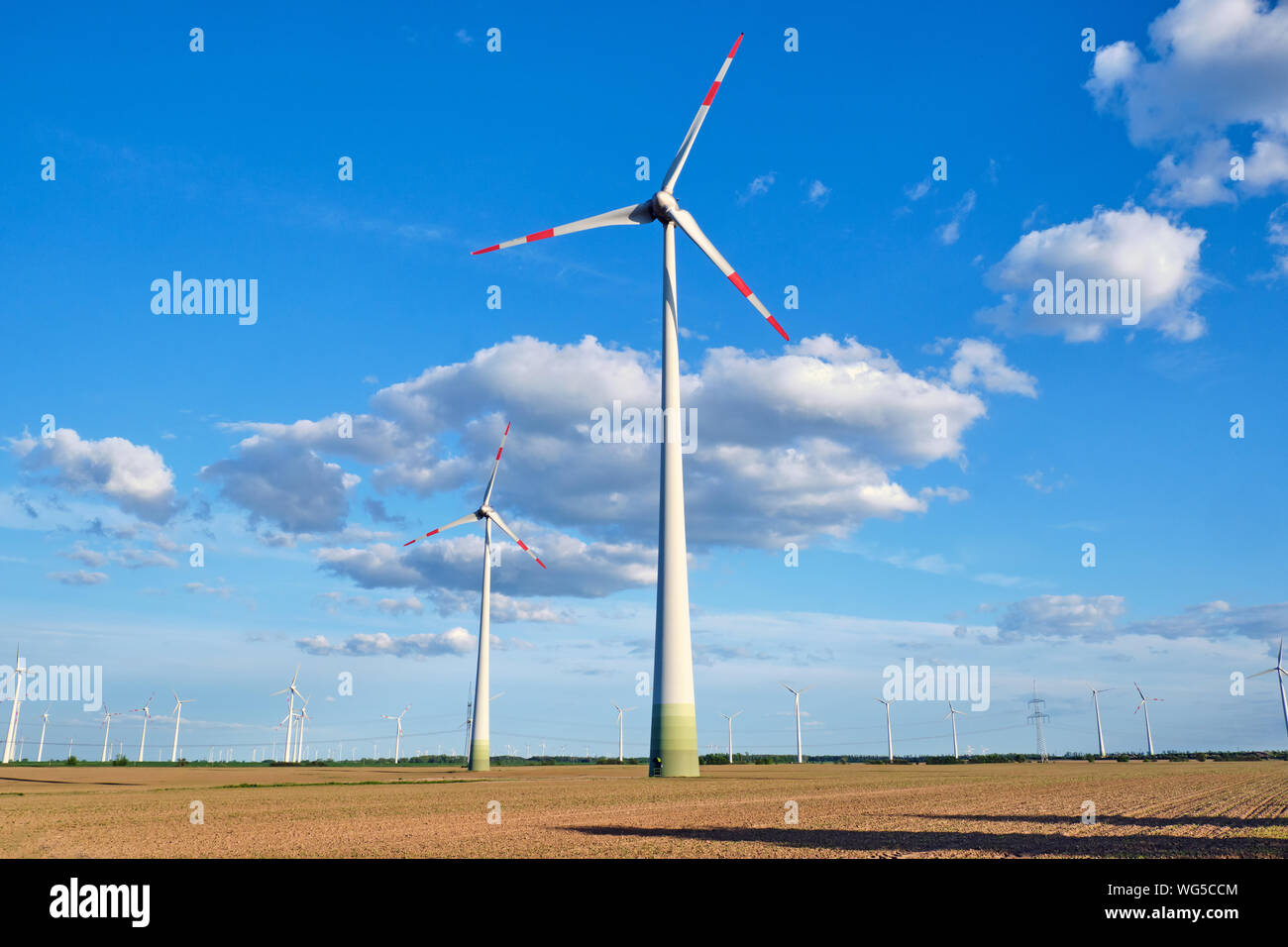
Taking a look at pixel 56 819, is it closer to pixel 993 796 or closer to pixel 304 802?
pixel 304 802

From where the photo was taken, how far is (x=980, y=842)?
24.3 m

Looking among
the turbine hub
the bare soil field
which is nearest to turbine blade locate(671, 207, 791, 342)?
the turbine hub

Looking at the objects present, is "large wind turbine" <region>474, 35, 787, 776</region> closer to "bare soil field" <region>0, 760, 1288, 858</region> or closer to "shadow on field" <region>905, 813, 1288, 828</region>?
"bare soil field" <region>0, 760, 1288, 858</region>

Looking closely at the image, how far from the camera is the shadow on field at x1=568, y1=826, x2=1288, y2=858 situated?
2209 cm

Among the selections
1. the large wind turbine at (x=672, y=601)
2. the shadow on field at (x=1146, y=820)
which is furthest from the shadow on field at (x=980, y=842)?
the large wind turbine at (x=672, y=601)

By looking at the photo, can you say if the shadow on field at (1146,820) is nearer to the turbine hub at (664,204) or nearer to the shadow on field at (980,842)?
the shadow on field at (980,842)

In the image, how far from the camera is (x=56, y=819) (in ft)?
122

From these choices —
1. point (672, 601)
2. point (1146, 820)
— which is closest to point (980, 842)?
point (1146, 820)

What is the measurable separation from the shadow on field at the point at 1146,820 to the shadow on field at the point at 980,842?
484 cm

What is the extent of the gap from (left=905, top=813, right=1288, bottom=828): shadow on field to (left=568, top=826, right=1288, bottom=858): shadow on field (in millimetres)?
4839
